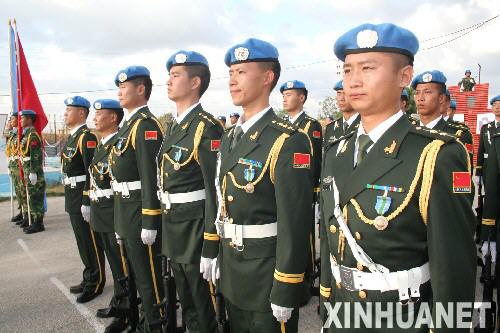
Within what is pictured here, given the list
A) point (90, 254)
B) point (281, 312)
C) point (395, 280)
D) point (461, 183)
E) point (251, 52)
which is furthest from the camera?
point (90, 254)

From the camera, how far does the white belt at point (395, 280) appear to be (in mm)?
1706

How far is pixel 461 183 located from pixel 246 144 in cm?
136

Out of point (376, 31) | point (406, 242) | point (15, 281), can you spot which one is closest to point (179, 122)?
point (376, 31)

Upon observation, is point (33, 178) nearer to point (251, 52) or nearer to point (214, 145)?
point (214, 145)

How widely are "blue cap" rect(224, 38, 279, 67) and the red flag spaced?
25.6 ft

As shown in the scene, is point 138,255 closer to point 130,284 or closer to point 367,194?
point 130,284

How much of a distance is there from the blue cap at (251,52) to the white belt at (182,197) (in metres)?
1.15

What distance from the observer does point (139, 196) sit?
13.0ft

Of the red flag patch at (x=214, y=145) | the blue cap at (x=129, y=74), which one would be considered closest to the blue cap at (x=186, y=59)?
the blue cap at (x=129, y=74)

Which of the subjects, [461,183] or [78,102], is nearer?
[461,183]

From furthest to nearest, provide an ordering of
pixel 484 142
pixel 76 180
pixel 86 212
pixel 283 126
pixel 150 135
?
1. pixel 484 142
2. pixel 76 180
3. pixel 86 212
4. pixel 150 135
5. pixel 283 126

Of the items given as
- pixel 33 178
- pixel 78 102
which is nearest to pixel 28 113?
pixel 33 178

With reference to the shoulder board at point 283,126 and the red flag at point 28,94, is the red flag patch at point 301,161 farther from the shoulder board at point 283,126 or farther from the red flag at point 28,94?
the red flag at point 28,94

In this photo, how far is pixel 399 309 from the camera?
1.73 m
